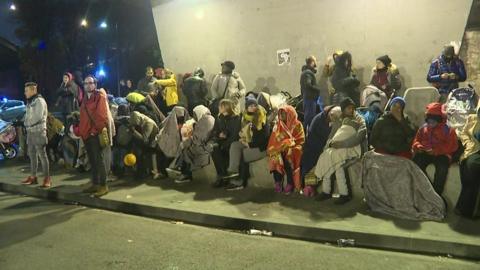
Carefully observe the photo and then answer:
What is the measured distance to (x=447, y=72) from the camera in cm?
871

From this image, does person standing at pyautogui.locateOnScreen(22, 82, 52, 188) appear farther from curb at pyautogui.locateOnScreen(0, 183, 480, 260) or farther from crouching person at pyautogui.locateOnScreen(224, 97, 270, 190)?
crouching person at pyautogui.locateOnScreen(224, 97, 270, 190)

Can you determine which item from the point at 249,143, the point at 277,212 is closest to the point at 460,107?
the point at 277,212

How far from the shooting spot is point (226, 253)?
584cm

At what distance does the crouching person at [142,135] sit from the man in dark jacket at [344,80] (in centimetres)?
382

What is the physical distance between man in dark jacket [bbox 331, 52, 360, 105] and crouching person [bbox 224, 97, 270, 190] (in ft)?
5.70

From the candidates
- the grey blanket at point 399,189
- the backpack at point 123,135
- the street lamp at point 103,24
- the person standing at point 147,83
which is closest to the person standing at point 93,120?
the backpack at point 123,135

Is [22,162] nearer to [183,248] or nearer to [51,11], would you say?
[183,248]

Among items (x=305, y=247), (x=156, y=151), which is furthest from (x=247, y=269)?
(x=156, y=151)

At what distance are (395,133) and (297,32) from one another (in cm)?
586

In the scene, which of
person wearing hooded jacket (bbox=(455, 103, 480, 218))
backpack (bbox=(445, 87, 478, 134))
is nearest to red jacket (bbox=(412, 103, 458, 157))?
person wearing hooded jacket (bbox=(455, 103, 480, 218))

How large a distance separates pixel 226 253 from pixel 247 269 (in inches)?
25.9

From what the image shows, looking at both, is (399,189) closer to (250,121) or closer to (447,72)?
(250,121)

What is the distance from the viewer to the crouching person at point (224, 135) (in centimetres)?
875

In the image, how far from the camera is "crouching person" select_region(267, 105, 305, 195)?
8.04 m
